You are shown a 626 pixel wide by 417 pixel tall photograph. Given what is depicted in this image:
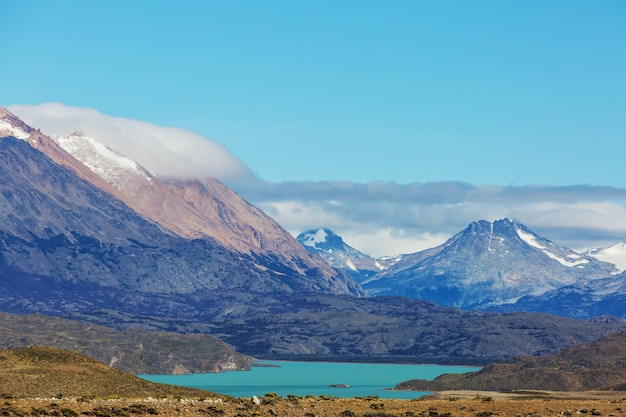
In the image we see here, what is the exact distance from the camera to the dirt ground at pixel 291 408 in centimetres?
11462

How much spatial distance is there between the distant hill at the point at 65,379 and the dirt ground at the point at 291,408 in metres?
39.3

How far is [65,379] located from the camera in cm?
17988

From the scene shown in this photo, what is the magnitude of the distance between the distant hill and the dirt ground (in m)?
39.3

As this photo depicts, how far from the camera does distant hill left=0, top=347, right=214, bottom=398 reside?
169 meters

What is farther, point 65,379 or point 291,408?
point 65,379

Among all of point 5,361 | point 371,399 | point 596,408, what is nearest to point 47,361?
point 5,361

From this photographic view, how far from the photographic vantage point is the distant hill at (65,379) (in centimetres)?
16900

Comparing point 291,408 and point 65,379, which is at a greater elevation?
point 291,408

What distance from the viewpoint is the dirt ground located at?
376 ft

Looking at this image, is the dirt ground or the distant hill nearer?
the dirt ground

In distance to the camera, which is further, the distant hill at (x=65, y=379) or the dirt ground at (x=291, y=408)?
the distant hill at (x=65, y=379)

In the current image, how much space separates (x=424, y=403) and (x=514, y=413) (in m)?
19.8

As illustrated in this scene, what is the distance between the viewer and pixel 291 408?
5113 inches

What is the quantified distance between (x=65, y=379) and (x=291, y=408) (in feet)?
204
